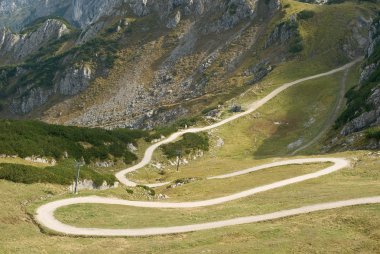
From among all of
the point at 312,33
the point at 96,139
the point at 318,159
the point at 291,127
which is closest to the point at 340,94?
the point at 291,127

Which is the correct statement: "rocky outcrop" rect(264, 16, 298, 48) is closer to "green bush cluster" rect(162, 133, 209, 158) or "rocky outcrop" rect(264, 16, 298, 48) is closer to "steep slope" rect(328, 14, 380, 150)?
"steep slope" rect(328, 14, 380, 150)

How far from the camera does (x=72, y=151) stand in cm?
7456

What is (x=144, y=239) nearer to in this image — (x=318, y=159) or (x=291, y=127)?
Answer: (x=318, y=159)

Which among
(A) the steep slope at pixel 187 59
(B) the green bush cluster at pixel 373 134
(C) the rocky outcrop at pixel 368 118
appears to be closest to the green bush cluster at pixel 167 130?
(A) the steep slope at pixel 187 59

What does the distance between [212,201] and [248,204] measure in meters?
5.32

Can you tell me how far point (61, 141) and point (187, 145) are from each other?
97.1 feet

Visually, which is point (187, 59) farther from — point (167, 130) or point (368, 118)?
point (368, 118)

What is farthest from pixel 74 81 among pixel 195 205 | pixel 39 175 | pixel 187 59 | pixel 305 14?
pixel 195 205

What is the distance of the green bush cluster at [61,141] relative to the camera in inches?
2545

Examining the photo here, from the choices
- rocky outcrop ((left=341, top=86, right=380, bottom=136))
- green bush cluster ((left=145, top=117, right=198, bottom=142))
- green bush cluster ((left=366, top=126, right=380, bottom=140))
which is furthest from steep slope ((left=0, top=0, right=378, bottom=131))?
green bush cluster ((left=366, top=126, right=380, bottom=140))

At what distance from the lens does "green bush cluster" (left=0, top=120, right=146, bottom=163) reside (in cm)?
6465

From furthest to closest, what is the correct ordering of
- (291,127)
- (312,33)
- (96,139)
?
(312,33) < (291,127) < (96,139)

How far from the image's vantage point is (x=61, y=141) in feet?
247

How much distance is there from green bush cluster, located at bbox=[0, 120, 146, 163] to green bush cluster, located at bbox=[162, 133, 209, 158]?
844 centimetres
